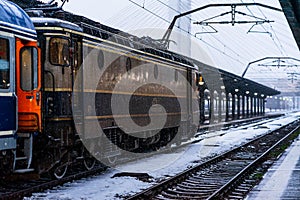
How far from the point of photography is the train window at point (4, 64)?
9.67m

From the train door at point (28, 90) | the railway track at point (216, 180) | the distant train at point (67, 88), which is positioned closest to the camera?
the distant train at point (67, 88)

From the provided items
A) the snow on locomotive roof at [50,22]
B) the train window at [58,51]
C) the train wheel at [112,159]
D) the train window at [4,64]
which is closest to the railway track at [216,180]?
the train wheel at [112,159]

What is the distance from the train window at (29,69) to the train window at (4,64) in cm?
66

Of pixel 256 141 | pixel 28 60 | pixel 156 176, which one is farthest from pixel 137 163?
pixel 256 141

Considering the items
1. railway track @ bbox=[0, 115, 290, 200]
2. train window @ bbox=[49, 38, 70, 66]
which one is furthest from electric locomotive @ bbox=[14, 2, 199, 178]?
railway track @ bbox=[0, 115, 290, 200]

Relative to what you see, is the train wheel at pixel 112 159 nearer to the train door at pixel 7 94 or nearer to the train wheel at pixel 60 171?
the train wheel at pixel 60 171

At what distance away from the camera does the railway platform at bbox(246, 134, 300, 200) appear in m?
11.4

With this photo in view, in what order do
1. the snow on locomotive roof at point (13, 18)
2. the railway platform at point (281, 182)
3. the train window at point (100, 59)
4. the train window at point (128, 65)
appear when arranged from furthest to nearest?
1. the train window at point (128, 65)
2. the train window at point (100, 59)
3. the railway platform at point (281, 182)
4. the snow on locomotive roof at point (13, 18)

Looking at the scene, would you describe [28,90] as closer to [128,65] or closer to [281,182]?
[128,65]

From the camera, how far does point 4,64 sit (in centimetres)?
974

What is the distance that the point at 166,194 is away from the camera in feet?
37.8

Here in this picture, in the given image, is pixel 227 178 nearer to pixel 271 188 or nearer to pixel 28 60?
pixel 271 188

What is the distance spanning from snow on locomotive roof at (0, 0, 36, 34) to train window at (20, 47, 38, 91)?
1.42ft

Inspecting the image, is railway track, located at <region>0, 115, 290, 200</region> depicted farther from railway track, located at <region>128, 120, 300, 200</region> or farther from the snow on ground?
railway track, located at <region>128, 120, 300, 200</region>
